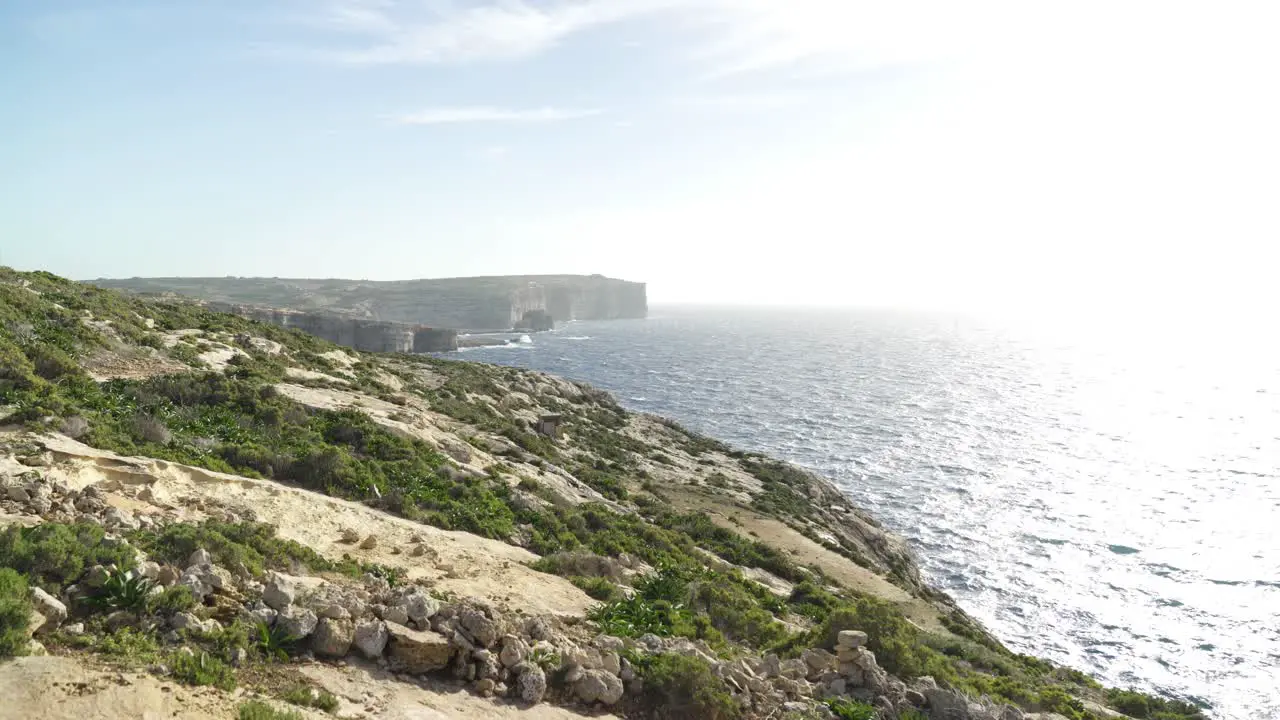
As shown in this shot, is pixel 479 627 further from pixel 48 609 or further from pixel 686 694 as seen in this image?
pixel 48 609

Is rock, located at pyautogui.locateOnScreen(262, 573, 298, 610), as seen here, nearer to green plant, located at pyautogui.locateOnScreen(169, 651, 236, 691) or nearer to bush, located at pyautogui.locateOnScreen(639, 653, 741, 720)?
green plant, located at pyautogui.locateOnScreen(169, 651, 236, 691)

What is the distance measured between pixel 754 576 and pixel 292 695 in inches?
740

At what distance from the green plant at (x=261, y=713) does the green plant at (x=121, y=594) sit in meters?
2.51

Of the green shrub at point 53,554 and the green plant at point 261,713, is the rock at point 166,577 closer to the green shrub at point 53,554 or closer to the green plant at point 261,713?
the green shrub at point 53,554

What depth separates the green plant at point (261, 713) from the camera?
25.9 ft

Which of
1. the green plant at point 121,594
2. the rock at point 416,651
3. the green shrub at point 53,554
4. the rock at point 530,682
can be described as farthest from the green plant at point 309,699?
the green shrub at point 53,554

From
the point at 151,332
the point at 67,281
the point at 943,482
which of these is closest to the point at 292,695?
the point at 151,332

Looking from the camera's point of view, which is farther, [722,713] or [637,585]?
[637,585]

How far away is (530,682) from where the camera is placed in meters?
10.4

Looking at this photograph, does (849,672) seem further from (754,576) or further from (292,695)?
(754,576)

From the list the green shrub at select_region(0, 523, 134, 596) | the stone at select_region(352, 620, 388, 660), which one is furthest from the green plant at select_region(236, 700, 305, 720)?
the green shrub at select_region(0, 523, 134, 596)

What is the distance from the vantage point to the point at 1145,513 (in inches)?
1932

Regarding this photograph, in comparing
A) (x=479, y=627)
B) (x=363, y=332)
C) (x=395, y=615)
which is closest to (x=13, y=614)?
(x=395, y=615)

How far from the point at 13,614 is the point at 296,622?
10.2 feet
